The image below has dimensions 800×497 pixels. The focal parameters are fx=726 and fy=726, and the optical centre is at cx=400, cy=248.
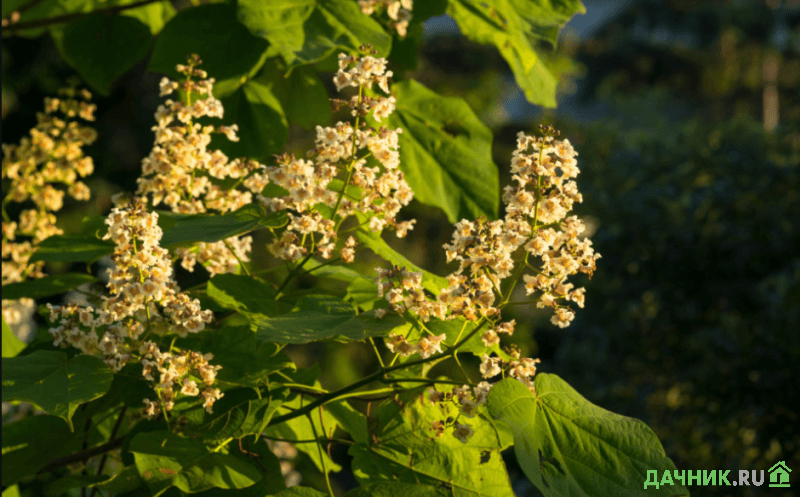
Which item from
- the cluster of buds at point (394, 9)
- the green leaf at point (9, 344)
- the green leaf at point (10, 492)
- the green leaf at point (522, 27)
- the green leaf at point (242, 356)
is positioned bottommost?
the green leaf at point (10, 492)

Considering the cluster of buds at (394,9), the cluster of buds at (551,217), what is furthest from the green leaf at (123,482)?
the cluster of buds at (394,9)

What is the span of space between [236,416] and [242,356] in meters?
0.06

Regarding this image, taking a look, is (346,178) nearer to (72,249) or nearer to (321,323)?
(321,323)

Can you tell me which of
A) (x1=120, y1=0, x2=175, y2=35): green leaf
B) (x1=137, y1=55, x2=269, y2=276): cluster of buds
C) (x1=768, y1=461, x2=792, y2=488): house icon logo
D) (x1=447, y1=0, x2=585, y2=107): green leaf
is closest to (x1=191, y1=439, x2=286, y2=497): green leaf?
(x1=137, y1=55, x2=269, y2=276): cluster of buds

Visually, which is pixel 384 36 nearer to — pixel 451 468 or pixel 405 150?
pixel 405 150

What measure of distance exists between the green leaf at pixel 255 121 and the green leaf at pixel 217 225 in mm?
194

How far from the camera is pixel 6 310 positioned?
1.29m

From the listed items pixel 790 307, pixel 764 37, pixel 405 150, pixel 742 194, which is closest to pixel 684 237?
pixel 742 194

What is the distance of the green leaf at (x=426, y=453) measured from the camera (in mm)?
828

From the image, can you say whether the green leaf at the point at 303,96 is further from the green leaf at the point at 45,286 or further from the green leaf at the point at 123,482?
the green leaf at the point at 123,482

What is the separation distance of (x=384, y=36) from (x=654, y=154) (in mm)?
4921

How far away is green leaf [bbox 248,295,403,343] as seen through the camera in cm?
63

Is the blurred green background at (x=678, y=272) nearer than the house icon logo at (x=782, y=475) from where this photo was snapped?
No

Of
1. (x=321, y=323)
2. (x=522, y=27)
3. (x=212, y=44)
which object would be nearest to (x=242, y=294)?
(x=321, y=323)
